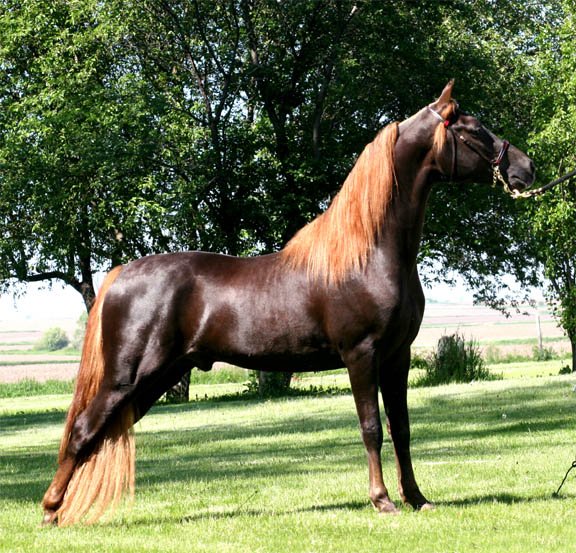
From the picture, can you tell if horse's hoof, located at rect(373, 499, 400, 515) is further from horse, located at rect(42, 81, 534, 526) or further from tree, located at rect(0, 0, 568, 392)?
tree, located at rect(0, 0, 568, 392)

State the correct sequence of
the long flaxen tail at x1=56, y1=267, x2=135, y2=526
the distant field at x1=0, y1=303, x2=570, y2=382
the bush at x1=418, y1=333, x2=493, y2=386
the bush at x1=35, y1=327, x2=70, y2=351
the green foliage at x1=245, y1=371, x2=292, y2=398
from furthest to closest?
1. the bush at x1=35, y1=327, x2=70, y2=351
2. the distant field at x1=0, y1=303, x2=570, y2=382
3. the green foliage at x1=245, y1=371, x2=292, y2=398
4. the bush at x1=418, y1=333, x2=493, y2=386
5. the long flaxen tail at x1=56, y1=267, x2=135, y2=526

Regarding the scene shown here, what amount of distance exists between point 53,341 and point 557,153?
76.1 meters

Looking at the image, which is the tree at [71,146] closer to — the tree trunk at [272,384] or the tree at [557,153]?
the tree trunk at [272,384]

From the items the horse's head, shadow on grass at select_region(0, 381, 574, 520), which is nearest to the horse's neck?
the horse's head

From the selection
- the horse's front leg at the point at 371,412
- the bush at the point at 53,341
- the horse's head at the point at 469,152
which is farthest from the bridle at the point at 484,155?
the bush at the point at 53,341

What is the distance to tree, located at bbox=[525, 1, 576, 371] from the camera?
2509 cm

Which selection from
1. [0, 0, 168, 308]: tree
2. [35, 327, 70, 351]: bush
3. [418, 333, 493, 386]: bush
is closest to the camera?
[418, 333, 493, 386]: bush

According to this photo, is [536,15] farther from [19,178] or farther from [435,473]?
[435,473]

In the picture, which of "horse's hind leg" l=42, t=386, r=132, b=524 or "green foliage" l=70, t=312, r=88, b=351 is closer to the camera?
"horse's hind leg" l=42, t=386, r=132, b=524

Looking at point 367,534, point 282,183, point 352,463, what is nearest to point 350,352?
point 367,534

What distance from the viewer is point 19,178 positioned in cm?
2569

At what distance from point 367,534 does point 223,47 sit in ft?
68.8

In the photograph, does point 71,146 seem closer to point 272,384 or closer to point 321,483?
point 272,384

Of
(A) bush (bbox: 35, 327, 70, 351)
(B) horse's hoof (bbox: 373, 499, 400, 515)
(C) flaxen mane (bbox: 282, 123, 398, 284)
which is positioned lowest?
(B) horse's hoof (bbox: 373, 499, 400, 515)
